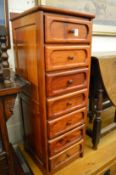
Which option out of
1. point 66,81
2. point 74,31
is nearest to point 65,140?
point 66,81

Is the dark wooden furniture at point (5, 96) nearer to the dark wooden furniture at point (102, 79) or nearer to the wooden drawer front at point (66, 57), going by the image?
the wooden drawer front at point (66, 57)

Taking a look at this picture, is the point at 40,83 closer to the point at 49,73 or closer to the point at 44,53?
the point at 49,73

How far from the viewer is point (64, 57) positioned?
1032mm

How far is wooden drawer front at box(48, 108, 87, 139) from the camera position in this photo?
1121 millimetres

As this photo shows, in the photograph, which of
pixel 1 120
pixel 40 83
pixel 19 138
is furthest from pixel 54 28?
pixel 19 138

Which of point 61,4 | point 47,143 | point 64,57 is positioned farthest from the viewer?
point 61,4

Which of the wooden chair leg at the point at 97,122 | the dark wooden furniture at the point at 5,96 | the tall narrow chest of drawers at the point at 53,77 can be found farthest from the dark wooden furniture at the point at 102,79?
the dark wooden furniture at the point at 5,96

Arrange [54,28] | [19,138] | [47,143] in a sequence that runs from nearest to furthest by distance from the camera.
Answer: [54,28] → [47,143] → [19,138]

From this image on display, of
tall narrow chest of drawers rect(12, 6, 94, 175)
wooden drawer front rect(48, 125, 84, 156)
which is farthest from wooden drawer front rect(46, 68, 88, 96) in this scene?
wooden drawer front rect(48, 125, 84, 156)

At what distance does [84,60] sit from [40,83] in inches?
15.1

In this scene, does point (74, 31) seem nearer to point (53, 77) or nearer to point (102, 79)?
point (53, 77)

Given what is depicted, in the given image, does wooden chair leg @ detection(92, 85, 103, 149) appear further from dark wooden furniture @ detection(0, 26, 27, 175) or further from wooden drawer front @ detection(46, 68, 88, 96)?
dark wooden furniture @ detection(0, 26, 27, 175)

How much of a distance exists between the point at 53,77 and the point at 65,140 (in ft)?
1.81

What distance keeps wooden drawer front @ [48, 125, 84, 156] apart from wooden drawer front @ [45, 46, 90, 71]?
0.54 m
